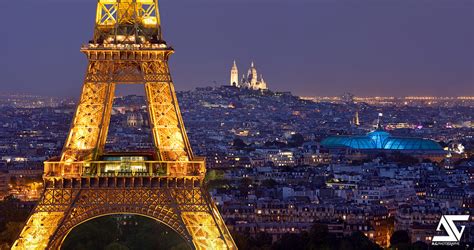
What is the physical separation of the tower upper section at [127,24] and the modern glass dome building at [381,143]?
111 meters

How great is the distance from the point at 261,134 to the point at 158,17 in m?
151

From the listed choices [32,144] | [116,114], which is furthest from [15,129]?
[116,114]

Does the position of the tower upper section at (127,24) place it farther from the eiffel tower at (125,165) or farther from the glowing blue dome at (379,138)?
the glowing blue dome at (379,138)

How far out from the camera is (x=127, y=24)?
3359 cm

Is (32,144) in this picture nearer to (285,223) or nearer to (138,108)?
(138,108)

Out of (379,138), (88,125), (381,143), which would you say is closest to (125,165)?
A: (88,125)

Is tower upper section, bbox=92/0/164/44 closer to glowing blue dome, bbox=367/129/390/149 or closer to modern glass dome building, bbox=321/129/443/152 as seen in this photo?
modern glass dome building, bbox=321/129/443/152

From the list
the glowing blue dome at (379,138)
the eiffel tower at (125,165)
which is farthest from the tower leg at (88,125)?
the glowing blue dome at (379,138)

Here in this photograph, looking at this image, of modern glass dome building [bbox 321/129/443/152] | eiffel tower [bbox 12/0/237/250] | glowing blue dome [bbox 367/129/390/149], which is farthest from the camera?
glowing blue dome [bbox 367/129/390/149]

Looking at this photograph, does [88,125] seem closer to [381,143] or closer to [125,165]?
[125,165]

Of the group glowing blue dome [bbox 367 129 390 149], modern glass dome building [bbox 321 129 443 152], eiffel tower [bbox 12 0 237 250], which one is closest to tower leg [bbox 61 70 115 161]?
eiffel tower [bbox 12 0 237 250]

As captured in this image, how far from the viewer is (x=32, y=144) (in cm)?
11456

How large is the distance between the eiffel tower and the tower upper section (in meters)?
0.02

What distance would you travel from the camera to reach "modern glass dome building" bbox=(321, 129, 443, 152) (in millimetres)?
147000
